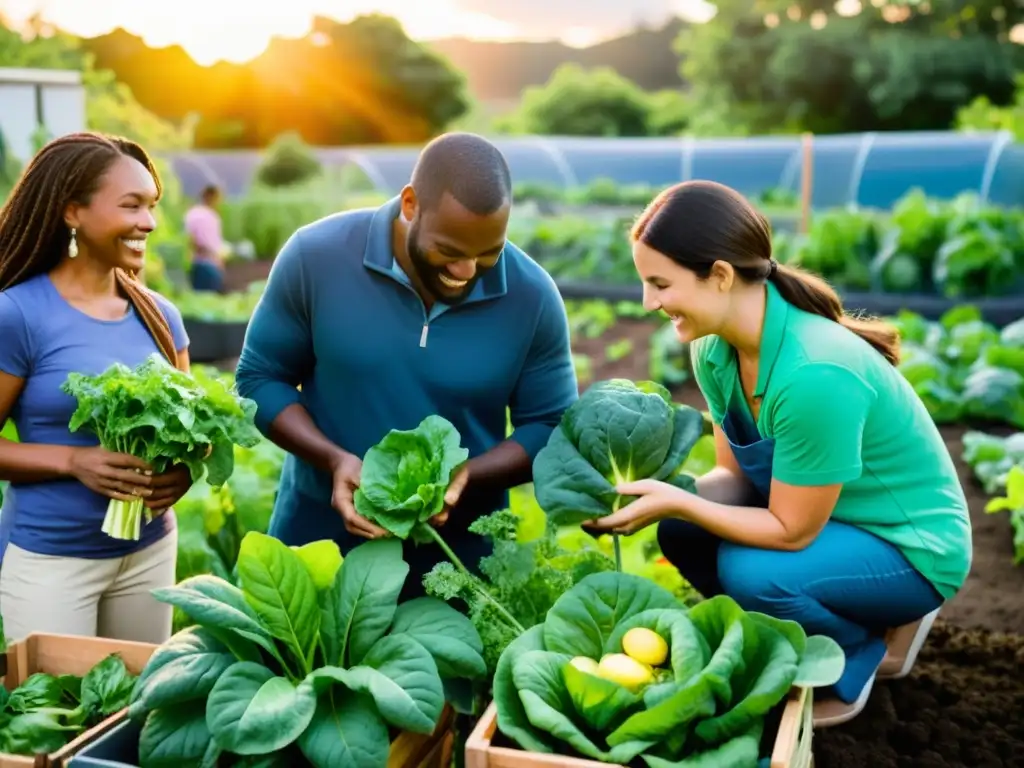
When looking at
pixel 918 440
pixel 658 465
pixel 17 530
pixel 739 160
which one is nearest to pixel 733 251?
pixel 658 465

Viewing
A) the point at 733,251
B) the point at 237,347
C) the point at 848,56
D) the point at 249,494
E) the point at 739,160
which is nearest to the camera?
the point at 733,251

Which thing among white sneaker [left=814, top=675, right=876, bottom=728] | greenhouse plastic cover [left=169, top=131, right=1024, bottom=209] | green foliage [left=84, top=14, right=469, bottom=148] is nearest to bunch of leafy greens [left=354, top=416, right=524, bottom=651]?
white sneaker [left=814, top=675, right=876, bottom=728]

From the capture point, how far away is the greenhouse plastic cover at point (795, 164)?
13000 millimetres

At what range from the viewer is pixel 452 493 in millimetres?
2342

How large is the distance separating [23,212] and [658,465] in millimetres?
1642

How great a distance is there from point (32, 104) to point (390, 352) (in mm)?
8744

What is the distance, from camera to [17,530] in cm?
250

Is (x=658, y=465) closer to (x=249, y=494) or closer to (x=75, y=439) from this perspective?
(x=75, y=439)

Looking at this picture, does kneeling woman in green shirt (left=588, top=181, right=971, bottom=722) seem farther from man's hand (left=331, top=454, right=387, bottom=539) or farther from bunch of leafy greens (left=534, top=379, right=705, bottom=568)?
man's hand (left=331, top=454, right=387, bottom=539)

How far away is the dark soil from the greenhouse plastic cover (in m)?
10.0

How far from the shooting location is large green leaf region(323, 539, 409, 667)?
84.8 inches

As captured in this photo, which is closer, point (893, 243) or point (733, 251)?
point (733, 251)

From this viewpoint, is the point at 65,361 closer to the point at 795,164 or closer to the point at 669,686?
the point at 669,686

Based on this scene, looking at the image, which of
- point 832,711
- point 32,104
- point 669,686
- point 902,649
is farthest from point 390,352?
point 32,104
